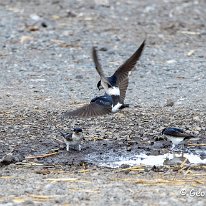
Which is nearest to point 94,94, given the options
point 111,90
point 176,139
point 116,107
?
point 111,90

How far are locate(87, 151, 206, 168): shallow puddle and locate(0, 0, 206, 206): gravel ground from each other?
108mm

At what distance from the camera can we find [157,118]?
28.5 ft

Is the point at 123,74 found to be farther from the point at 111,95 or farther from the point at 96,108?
the point at 96,108

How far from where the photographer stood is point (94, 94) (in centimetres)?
993

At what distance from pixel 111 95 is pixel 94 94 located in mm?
1930

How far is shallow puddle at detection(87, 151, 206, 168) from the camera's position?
715cm

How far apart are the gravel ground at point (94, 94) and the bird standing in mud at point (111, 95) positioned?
1.14ft

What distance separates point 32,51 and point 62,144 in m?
4.66

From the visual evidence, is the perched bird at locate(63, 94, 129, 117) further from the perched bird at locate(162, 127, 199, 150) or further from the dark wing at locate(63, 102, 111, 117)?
the perched bird at locate(162, 127, 199, 150)

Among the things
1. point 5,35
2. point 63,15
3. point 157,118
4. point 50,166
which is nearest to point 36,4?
point 63,15

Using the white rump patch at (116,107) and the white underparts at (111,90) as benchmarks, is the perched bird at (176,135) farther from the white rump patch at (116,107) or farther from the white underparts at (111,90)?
the white underparts at (111,90)

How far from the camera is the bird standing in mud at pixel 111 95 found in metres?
7.52

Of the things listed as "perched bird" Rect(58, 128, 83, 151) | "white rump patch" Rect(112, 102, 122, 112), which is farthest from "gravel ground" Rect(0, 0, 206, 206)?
"white rump patch" Rect(112, 102, 122, 112)

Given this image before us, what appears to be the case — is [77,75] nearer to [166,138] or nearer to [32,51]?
[32,51]
